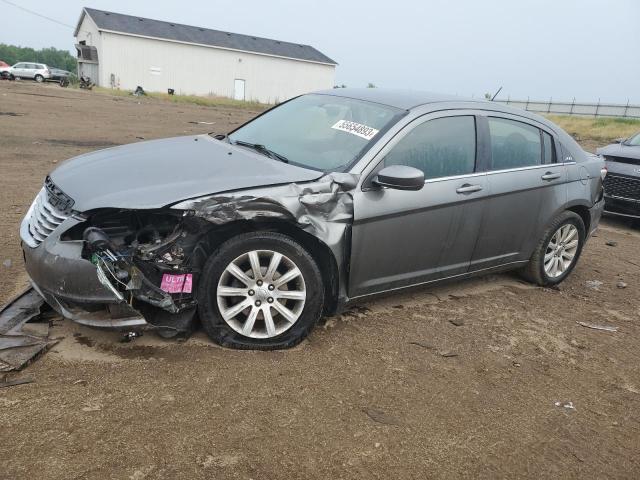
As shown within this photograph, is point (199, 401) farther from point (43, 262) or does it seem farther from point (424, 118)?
point (424, 118)

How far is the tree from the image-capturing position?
110 metres

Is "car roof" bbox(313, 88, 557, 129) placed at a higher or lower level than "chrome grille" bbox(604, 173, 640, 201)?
higher

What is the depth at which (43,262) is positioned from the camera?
125 inches

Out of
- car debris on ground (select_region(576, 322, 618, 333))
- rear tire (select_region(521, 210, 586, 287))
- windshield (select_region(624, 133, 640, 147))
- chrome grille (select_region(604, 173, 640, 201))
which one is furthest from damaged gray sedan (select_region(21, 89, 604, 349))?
windshield (select_region(624, 133, 640, 147))

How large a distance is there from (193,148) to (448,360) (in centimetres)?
243

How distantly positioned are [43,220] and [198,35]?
2054 inches

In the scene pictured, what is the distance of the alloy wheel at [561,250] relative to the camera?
5.12 m

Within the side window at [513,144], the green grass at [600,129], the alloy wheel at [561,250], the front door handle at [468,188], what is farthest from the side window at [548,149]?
the green grass at [600,129]

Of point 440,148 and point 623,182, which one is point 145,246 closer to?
point 440,148

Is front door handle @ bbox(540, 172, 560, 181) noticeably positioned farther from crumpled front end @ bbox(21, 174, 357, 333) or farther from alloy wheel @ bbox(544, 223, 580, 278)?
crumpled front end @ bbox(21, 174, 357, 333)

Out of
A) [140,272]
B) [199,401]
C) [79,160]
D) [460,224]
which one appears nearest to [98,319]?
[140,272]

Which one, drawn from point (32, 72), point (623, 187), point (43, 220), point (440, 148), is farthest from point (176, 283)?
point (32, 72)

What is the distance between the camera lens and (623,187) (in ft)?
26.9

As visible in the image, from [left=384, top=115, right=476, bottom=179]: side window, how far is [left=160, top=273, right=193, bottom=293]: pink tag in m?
1.55
